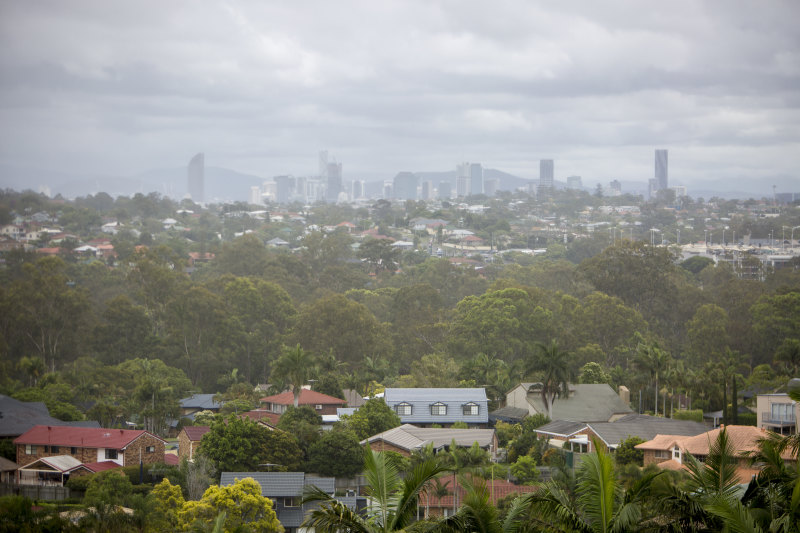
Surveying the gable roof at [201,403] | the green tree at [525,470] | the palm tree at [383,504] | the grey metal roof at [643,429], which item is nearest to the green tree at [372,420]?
the green tree at [525,470]

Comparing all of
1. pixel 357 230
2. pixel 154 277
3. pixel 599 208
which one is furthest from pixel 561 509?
pixel 599 208

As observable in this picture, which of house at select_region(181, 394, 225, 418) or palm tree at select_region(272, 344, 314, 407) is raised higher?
palm tree at select_region(272, 344, 314, 407)

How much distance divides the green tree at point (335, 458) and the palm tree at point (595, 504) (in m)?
24.4

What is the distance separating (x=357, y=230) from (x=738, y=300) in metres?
85.8

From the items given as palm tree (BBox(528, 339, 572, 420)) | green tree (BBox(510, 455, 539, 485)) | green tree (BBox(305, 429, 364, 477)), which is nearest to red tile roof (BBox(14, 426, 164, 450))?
green tree (BBox(305, 429, 364, 477))

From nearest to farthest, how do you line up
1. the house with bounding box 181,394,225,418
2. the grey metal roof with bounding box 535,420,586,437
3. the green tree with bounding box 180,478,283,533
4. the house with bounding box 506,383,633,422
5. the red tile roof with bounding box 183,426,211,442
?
the green tree with bounding box 180,478,283,533 < the red tile roof with bounding box 183,426,211,442 < the grey metal roof with bounding box 535,420,586,437 < the house with bounding box 506,383,633,422 < the house with bounding box 181,394,225,418

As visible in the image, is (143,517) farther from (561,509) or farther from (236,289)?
(236,289)

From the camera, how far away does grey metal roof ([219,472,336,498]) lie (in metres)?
30.6

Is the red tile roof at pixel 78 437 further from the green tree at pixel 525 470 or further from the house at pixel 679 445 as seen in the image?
the house at pixel 679 445

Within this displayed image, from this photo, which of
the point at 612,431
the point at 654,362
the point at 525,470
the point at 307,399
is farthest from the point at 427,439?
→ the point at 654,362

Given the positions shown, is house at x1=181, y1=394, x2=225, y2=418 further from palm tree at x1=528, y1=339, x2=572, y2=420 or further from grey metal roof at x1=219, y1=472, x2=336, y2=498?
grey metal roof at x1=219, y1=472, x2=336, y2=498

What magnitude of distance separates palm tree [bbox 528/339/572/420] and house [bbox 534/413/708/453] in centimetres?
408

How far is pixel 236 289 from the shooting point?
240 ft

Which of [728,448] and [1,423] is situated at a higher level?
[728,448]
